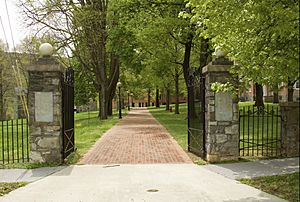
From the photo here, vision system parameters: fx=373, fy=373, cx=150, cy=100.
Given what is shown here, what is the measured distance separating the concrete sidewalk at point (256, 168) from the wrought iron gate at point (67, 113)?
3.84 metres

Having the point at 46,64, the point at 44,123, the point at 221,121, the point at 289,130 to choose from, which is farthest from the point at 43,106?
the point at 289,130

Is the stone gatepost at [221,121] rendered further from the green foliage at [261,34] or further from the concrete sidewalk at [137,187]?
the green foliage at [261,34]

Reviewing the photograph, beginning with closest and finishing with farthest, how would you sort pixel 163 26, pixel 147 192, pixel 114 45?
pixel 147 192, pixel 163 26, pixel 114 45

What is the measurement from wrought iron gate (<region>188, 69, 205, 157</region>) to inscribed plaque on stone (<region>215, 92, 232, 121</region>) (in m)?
0.51

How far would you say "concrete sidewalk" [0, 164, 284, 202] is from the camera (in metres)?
6.35

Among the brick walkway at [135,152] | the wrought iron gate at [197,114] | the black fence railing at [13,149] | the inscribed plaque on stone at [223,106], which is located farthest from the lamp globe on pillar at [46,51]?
the inscribed plaque on stone at [223,106]

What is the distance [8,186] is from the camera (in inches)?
→ 288

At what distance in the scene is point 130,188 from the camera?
7078 mm

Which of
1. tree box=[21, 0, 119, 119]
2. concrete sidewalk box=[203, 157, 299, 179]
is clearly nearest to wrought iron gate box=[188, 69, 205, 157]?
concrete sidewalk box=[203, 157, 299, 179]

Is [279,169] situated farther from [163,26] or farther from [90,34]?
[90,34]

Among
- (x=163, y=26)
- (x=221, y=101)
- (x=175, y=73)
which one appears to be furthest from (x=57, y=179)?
(x=175, y=73)

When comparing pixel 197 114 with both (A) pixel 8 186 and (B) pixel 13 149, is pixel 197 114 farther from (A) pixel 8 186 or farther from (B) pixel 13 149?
(A) pixel 8 186

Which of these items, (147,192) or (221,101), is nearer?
(147,192)

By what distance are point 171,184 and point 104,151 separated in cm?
498
